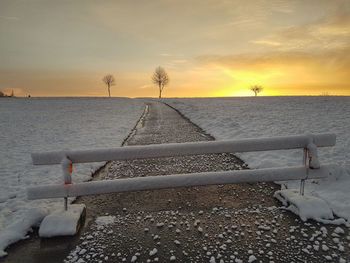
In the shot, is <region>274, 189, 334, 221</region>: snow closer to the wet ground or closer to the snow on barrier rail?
the wet ground

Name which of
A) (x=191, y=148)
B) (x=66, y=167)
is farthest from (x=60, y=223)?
(x=191, y=148)

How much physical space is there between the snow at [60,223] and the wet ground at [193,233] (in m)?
0.12

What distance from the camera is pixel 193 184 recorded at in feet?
15.2

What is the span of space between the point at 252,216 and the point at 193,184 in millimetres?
1155

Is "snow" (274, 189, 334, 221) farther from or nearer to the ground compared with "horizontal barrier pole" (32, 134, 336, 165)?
nearer to the ground

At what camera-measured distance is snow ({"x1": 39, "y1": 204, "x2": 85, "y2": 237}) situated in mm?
4008

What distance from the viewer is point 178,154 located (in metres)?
4.55

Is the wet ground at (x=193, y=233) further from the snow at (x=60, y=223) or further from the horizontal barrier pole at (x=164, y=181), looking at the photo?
the horizontal barrier pole at (x=164, y=181)

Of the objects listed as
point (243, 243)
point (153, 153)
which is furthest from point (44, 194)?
point (243, 243)

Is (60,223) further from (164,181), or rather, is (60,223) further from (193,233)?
(193,233)

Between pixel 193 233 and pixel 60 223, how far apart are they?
2.12 meters

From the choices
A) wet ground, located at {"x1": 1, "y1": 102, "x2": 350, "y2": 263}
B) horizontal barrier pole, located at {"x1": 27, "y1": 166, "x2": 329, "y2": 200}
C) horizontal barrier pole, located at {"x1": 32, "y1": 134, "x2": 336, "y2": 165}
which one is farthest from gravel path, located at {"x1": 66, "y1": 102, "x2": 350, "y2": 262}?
horizontal barrier pole, located at {"x1": 32, "y1": 134, "x2": 336, "y2": 165}

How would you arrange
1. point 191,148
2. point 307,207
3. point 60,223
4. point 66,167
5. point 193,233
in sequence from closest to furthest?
point 193,233 < point 60,223 < point 66,167 < point 307,207 < point 191,148

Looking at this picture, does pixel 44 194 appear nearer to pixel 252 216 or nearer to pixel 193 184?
pixel 193 184
